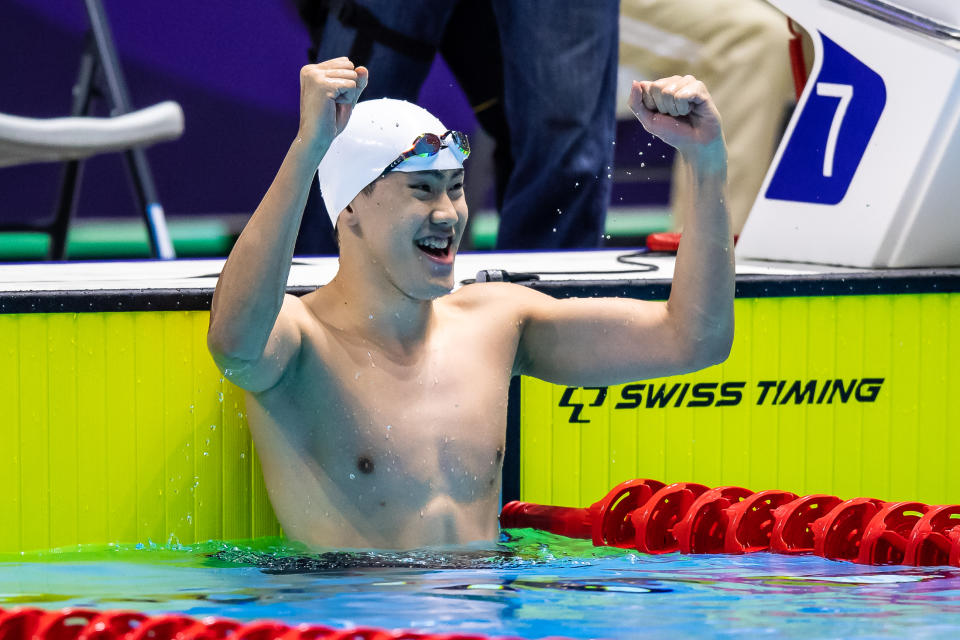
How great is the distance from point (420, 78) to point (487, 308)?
128 centimetres

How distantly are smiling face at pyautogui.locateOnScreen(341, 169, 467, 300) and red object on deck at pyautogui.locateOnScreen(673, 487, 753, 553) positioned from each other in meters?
0.63

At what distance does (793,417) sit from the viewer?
3.25 meters

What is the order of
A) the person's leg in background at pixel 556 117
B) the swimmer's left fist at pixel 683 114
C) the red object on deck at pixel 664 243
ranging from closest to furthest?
the swimmer's left fist at pixel 683 114 → the red object on deck at pixel 664 243 → the person's leg in background at pixel 556 117

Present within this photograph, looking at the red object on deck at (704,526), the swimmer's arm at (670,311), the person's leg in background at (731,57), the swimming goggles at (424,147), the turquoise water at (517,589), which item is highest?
the person's leg in background at (731,57)

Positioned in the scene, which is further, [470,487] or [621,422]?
[621,422]

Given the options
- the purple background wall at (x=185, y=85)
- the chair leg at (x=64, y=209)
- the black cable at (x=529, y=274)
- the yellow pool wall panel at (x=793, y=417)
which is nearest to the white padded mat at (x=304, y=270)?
the black cable at (x=529, y=274)

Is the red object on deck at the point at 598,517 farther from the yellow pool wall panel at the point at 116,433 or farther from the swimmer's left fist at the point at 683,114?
the swimmer's left fist at the point at 683,114

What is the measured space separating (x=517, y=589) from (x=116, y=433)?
0.88 metres

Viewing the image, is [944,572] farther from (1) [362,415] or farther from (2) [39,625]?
(2) [39,625]

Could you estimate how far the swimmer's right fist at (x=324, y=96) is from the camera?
231 cm

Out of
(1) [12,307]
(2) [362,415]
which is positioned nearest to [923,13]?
(2) [362,415]

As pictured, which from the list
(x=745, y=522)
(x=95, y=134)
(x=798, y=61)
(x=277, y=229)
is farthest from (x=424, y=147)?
(x=95, y=134)

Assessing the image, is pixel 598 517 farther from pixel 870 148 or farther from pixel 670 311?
pixel 870 148

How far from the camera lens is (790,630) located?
2.07 meters
